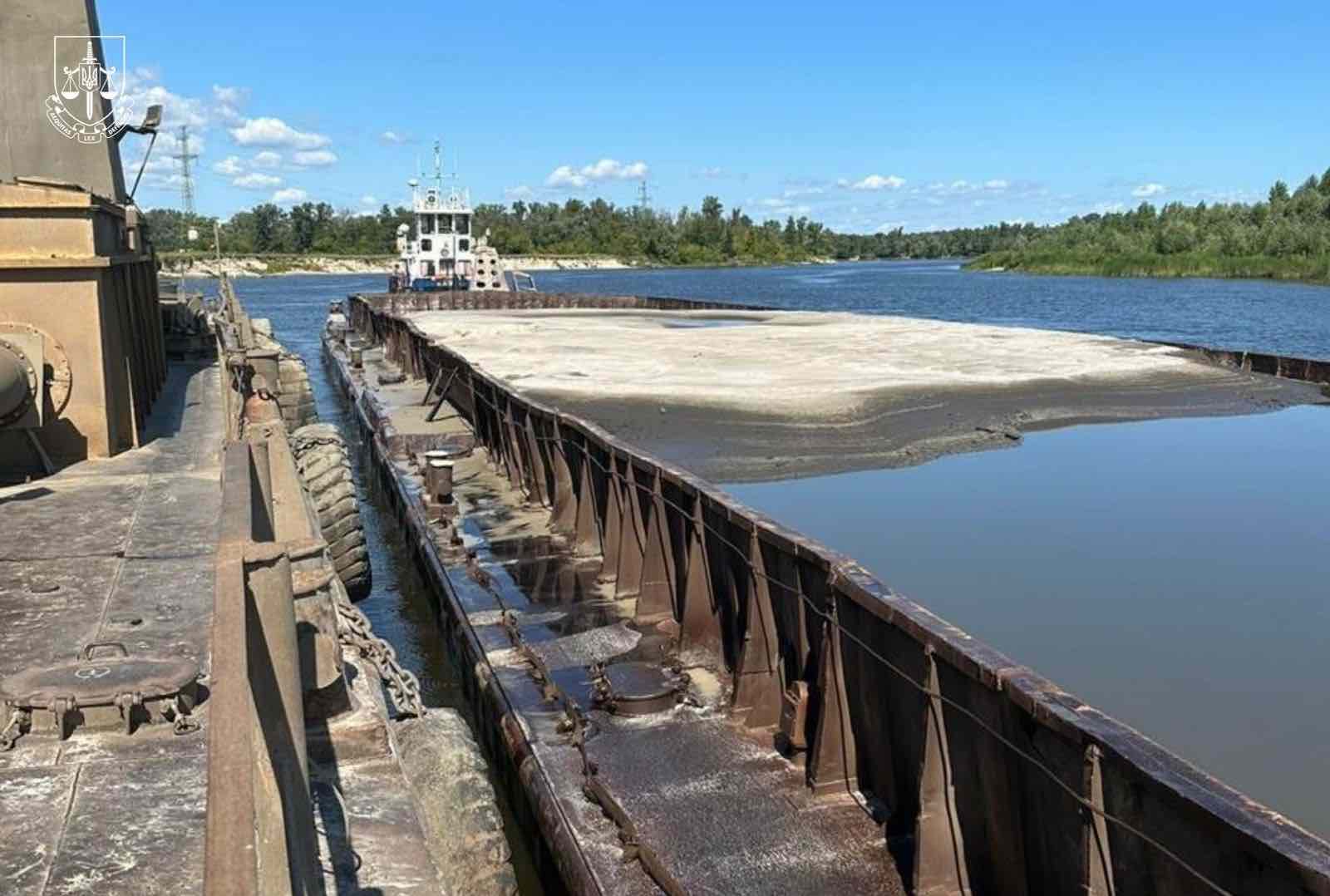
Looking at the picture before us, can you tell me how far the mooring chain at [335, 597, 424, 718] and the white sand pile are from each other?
570 inches

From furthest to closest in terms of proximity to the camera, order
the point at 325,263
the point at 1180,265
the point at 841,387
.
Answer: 1. the point at 325,263
2. the point at 1180,265
3. the point at 841,387

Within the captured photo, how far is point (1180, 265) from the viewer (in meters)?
107

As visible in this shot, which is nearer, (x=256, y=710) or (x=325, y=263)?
(x=256, y=710)

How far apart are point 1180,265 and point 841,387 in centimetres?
9273

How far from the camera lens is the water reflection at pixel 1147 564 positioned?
945 cm

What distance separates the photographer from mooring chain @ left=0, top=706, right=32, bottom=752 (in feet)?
17.0

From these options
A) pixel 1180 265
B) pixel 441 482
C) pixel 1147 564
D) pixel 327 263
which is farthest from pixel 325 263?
pixel 1147 564

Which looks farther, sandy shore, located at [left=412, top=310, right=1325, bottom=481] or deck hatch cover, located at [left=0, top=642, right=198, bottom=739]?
sandy shore, located at [left=412, top=310, right=1325, bottom=481]

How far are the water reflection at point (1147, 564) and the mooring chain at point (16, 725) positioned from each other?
710 cm

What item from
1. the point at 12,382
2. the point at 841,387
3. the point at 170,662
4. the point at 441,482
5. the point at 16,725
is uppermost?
the point at 12,382

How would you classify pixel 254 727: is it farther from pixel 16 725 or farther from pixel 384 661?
pixel 384 661

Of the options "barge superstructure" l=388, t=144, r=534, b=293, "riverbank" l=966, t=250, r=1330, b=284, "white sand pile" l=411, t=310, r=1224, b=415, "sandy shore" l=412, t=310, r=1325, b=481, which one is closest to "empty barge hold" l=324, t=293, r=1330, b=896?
"sandy shore" l=412, t=310, r=1325, b=481

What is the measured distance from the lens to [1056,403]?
23.3m

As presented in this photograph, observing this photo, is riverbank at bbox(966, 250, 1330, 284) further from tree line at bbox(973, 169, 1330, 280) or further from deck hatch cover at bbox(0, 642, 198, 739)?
deck hatch cover at bbox(0, 642, 198, 739)
